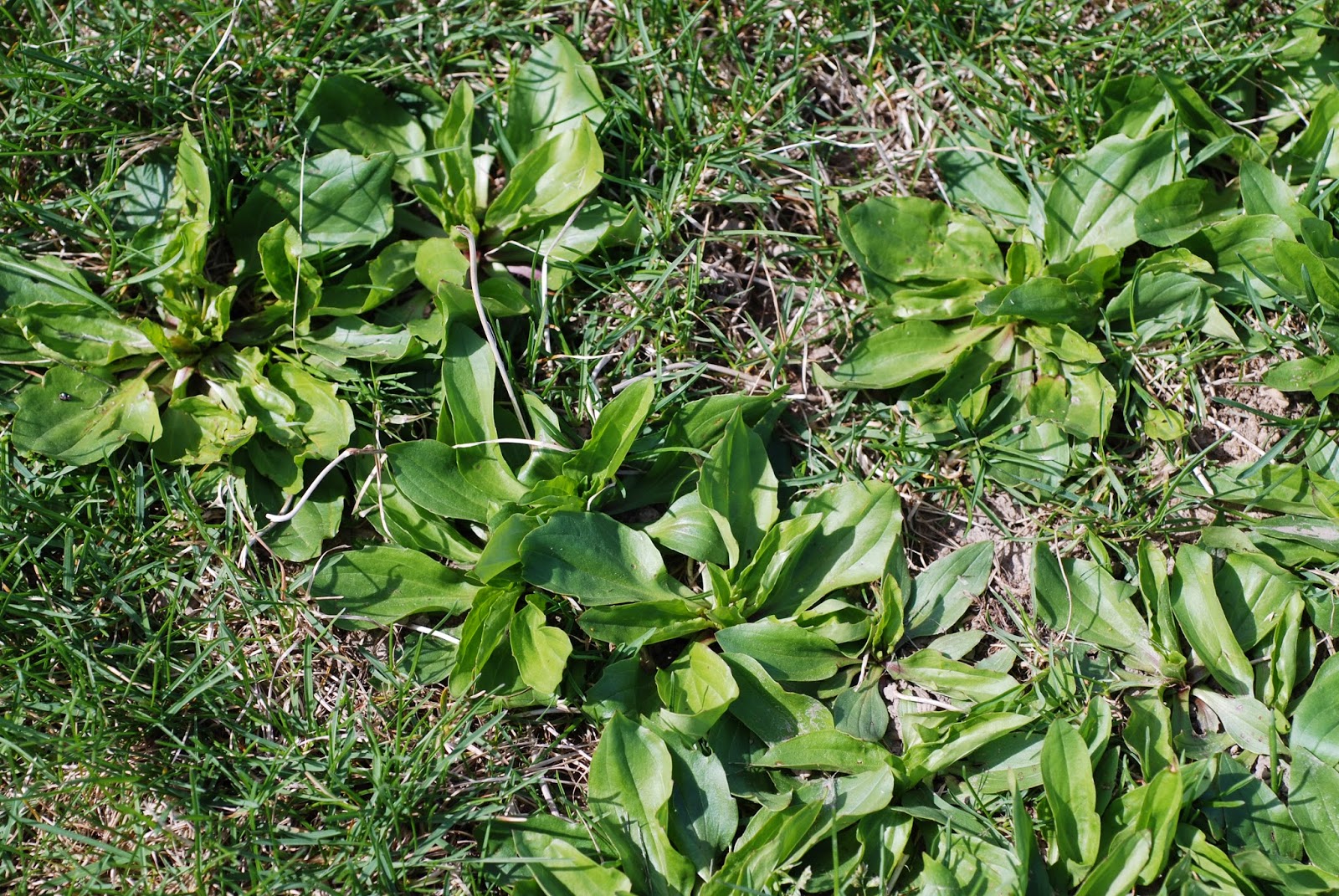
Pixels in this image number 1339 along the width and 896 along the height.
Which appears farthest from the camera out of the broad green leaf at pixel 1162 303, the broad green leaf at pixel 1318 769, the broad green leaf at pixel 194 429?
the broad green leaf at pixel 1162 303

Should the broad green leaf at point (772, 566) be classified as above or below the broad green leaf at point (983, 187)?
below

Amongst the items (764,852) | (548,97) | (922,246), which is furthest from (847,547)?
(548,97)

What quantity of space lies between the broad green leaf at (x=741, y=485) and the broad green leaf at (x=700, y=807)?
0.46m

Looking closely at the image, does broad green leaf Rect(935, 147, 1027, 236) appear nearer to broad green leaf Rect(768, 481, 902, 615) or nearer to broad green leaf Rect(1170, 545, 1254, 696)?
broad green leaf Rect(768, 481, 902, 615)

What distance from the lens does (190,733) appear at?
2275 mm

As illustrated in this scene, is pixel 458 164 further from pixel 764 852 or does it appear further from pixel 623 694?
pixel 764 852

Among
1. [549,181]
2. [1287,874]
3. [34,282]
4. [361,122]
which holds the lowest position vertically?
[1287,874]

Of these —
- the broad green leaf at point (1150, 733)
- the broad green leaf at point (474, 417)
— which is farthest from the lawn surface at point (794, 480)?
the broad green leaf at point (474, 417)

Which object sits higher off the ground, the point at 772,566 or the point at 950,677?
the point at 772,566

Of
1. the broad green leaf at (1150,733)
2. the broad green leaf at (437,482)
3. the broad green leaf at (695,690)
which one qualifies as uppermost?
the broad green leaf at (437,482)

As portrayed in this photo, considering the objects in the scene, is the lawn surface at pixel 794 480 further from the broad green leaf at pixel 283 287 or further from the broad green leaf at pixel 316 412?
the broad green leaf at pixel 283 287

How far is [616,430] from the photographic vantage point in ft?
7.75

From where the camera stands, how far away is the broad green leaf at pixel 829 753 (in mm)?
2240

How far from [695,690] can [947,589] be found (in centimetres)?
63
